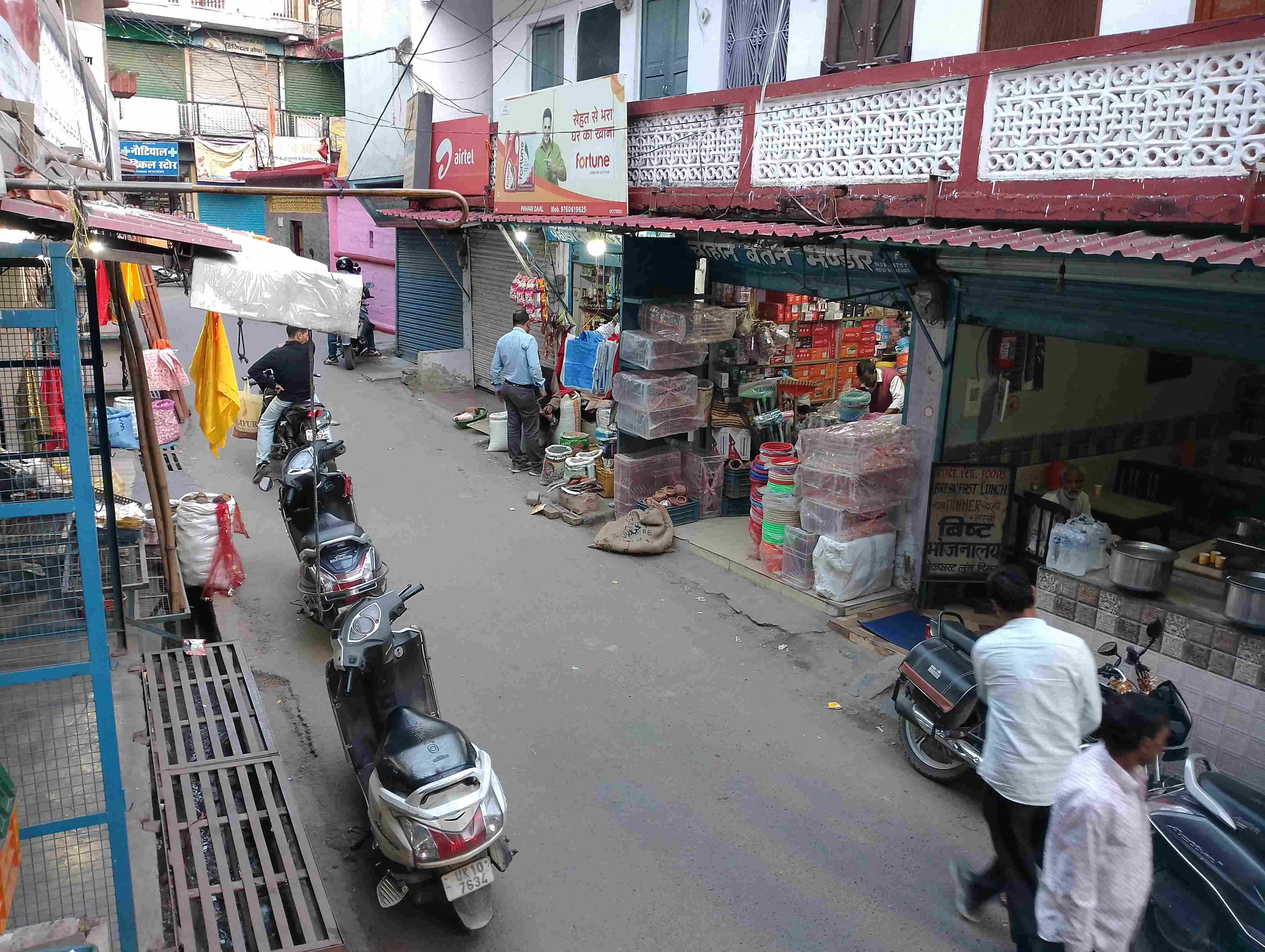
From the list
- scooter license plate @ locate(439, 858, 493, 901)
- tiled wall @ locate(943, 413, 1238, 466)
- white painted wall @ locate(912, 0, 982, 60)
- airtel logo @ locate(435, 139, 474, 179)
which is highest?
white painted wall @ locate(912, 0, 982, 60)

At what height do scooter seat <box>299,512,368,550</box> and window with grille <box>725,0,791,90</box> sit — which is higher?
window with grille <box>725,0,791,90</box>

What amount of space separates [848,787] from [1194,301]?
3698mm

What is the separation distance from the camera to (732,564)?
9141 mm

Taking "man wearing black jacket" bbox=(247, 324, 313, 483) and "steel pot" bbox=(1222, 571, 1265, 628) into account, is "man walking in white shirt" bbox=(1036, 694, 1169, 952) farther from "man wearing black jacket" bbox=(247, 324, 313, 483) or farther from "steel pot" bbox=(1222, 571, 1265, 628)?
"man wearing black jacket" bbox=(247, 324, 313, 483)

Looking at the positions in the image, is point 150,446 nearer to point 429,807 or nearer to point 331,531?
point 331,531

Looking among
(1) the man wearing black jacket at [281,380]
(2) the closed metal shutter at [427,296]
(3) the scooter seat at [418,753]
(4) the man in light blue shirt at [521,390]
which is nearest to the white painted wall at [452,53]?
(2) the closed metal shutter at [427,296]

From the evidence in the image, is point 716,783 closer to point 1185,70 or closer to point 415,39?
point 1185,70

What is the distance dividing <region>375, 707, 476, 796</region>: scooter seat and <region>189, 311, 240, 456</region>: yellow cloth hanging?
97.3 inches

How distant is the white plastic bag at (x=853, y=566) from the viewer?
7.91m

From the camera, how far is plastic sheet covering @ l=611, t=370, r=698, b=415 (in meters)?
9.77

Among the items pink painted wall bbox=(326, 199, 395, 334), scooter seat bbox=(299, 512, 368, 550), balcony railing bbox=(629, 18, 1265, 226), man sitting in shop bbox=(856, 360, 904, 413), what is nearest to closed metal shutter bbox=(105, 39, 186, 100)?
pink painted wall bbox=(326, 199, 395, 334)

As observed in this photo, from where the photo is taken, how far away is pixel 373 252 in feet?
71.3

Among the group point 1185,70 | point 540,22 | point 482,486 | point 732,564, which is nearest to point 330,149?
point 540,22

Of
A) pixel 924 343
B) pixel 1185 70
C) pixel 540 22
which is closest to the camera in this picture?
pixel 1185 70
